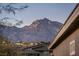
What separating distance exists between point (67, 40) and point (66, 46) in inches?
2.7

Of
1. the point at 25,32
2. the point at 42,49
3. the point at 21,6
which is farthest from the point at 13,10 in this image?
the point at 42,49

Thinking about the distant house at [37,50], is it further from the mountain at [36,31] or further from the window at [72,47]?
the window at [72,47]

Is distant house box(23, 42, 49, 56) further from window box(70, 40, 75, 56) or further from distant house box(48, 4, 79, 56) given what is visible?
window box(70, 40, 75, 56)

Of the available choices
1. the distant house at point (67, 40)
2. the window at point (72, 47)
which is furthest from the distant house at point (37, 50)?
the window at point (72, 47)

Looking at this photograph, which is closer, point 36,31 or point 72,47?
point 72,47

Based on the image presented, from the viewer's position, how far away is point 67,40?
2459 mm

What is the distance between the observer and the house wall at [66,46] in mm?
2357

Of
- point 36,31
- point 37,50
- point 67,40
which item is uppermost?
point 36,31

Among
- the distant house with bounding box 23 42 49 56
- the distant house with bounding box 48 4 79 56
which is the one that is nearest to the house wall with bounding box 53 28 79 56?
the distant house with bounding box 48 4 79 56

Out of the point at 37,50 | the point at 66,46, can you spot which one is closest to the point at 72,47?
the point at 66,46

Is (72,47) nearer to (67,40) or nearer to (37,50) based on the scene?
(67,40)

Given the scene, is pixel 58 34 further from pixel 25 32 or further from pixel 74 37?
pixel 25 32

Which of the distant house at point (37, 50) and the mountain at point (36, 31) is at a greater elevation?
the mountain at point (36, 31)

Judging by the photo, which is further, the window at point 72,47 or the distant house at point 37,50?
the distant house at point 37,50
